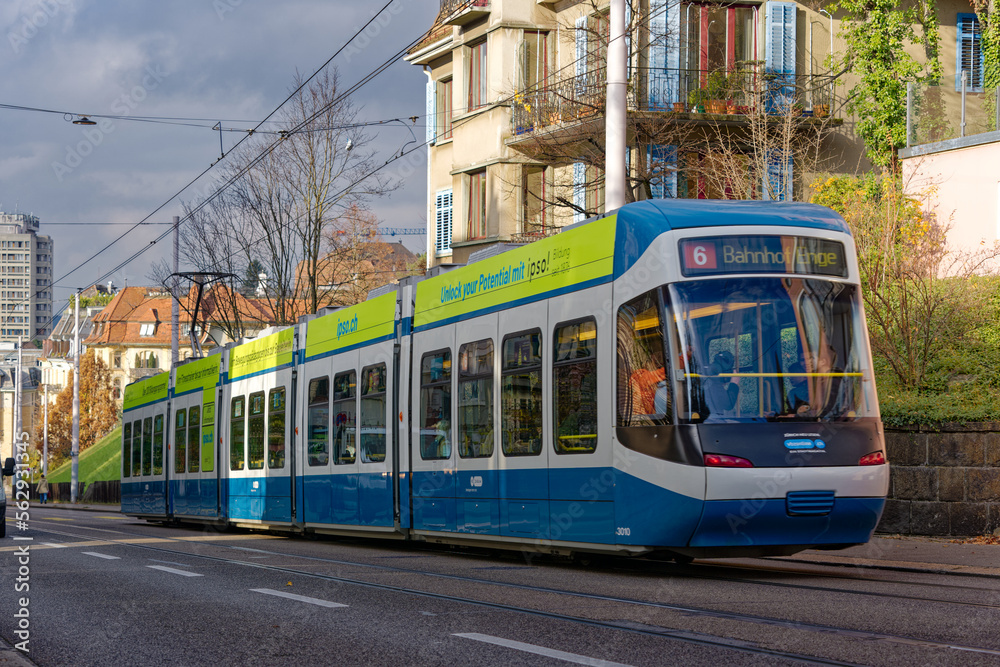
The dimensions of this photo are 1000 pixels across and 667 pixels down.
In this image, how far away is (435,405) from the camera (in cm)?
1612

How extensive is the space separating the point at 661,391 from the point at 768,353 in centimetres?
97

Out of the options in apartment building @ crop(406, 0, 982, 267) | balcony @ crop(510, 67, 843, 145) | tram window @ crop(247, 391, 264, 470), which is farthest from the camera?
balcony @ crop(510, 67, 843, 145)

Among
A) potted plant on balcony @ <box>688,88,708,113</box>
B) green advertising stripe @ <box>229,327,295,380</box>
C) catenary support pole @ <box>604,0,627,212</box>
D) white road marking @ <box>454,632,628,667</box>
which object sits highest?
potted plant on balcony @ <box>688,88,708,113</box>

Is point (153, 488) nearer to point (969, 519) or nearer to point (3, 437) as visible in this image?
point (969, 519)

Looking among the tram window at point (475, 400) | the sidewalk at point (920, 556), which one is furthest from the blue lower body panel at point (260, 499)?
the sidewalk at point (920, 556)

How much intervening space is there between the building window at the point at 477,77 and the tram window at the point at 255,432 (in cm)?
1290

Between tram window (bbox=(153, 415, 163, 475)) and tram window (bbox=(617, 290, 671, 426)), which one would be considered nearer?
tram window (bbox=(617, 290, 671, 426))

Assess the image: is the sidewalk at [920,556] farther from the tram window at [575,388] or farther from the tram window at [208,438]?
the tram window at [208,438]

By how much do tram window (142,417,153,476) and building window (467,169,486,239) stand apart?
9.36 m

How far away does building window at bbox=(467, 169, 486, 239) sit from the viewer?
34406 millimetres

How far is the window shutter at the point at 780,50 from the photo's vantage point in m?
29.2

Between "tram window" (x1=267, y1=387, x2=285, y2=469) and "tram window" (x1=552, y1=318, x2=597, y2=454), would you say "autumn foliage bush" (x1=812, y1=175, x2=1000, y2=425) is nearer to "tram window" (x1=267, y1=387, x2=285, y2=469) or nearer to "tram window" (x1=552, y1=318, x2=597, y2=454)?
"tram window" (x1=552, y1=318, x2=597, y2=454)

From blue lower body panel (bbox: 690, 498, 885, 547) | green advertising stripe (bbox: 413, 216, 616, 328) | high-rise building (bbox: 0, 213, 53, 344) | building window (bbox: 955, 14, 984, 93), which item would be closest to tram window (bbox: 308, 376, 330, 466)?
green advertising stripe (bbox: 413, 216, 616, 328)

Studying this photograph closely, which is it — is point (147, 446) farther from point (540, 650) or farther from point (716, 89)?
point (540, 650)
